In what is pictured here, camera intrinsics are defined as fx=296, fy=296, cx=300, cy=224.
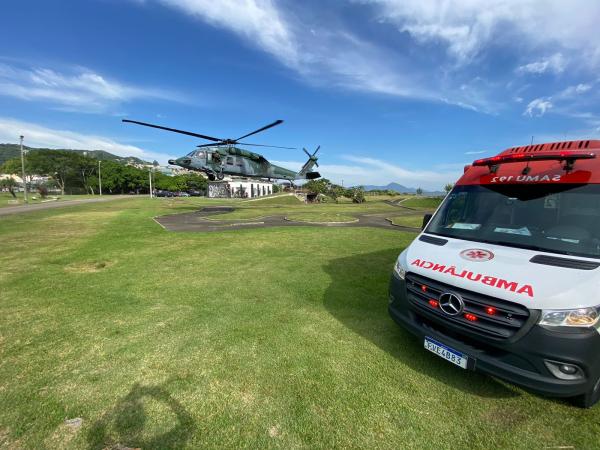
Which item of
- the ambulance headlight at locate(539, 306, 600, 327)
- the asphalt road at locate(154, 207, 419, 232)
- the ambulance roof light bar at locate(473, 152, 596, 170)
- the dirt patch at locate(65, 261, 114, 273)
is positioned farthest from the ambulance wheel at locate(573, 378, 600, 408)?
the asphalt road at locate(154, 207, 419, 232)

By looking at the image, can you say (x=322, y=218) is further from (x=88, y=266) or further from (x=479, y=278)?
(x=479, y=278)

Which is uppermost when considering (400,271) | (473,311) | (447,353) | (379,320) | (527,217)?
(527,217)

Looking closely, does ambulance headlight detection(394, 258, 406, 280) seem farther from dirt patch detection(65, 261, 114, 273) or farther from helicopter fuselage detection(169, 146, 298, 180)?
helicopter fuselage detection(169, 146, 298, 180)

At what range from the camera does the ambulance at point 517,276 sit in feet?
8.21

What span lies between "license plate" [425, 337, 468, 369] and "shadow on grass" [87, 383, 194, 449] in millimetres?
2591

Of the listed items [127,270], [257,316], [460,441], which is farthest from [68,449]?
[127,270]

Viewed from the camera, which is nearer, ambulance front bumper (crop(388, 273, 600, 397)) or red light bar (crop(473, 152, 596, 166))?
ambulance front bumper (crop(388, 273, 600, 397))

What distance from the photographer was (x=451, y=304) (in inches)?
121

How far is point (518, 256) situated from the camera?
318 centimetres

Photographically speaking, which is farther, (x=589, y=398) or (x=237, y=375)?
(x=237, y=375)

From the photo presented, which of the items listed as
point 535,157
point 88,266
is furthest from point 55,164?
point 535,157

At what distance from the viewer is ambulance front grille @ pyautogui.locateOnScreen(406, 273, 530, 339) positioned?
271cm

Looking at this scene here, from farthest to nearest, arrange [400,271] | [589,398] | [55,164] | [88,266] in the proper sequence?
[55,164] → [88,266] → [400,271] → [589,398]

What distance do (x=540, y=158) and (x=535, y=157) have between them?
6cm
